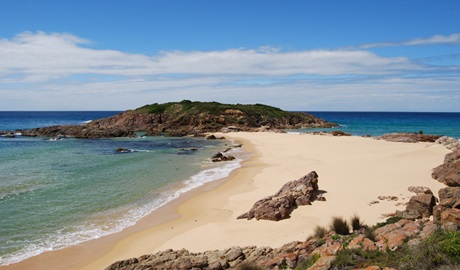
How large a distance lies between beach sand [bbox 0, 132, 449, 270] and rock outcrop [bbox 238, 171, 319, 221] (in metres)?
0.32

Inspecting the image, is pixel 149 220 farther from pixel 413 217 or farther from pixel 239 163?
pixel 239 163

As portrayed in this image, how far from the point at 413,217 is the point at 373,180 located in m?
9.32

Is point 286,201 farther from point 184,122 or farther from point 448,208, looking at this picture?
point 184,122

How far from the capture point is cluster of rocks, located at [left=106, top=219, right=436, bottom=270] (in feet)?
29.7

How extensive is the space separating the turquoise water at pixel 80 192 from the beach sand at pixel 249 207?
1.09m

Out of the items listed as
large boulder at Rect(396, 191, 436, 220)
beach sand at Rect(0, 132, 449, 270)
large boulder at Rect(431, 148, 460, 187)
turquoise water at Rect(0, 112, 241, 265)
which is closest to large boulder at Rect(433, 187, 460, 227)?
large boulder at Rect(396, 191, 436, 220)

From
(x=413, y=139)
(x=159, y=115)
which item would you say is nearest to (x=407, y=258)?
(x=413, y=139)

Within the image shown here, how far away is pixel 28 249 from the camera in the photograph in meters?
13.7

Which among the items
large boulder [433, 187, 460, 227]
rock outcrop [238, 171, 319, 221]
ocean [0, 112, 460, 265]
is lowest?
ocean [0, 112, 460, 265]

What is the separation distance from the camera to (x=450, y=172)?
18.5m

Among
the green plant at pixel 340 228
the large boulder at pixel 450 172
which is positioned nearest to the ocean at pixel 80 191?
the green plant at pixel 340 228

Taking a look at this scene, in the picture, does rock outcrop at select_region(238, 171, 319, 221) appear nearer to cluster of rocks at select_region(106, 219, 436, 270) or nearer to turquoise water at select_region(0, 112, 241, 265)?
cluster of rocks at select_region(106, 219, 436, 270)

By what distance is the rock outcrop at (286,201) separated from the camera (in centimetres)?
1529

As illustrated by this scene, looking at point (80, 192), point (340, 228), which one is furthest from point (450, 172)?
point (80, 192)
